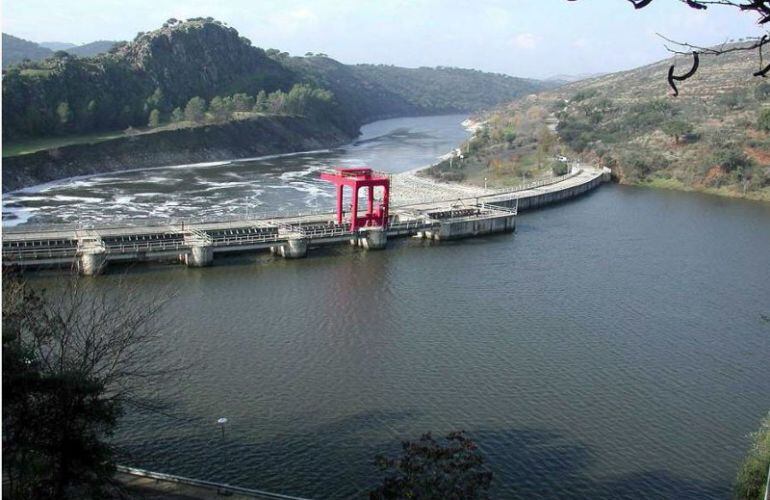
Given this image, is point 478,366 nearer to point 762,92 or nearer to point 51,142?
point 51,142

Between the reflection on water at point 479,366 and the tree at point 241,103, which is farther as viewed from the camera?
the tree at point 241,103

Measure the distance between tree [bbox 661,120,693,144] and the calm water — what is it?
3720cm

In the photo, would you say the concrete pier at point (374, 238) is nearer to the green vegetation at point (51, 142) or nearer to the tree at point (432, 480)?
the tree at point (432, 480)

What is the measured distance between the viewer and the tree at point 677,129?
74.9 metres

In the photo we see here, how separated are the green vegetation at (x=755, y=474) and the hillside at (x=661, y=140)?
52496mm

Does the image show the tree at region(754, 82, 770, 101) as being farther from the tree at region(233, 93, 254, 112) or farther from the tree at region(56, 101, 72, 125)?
the tree at region(56, 101, 72, 125)

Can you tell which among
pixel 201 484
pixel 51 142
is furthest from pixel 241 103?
pixel 201 484

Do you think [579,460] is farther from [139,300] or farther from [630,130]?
[630,130]

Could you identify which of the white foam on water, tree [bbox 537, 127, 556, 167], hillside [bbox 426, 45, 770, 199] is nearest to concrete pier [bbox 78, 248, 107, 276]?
the white foam on water

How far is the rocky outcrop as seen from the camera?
207 feet

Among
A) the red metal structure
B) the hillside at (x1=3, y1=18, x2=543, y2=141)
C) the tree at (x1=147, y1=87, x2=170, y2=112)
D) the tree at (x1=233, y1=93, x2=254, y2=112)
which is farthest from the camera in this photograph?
the tree at (x1=233, y1=93, x2=254, y2=112)

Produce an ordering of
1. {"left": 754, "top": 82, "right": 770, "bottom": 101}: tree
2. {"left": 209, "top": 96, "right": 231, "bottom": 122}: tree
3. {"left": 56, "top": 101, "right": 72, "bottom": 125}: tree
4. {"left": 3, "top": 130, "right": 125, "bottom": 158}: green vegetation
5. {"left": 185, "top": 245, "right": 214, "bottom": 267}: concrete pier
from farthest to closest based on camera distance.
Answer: {"left": 209, "top": 96, "right": 231, "bottom": 122}: tree → {"left": 754, "top": 82, "right": 770, "bottom": 101}: tree → {"left": 56, "top": 101, "right": 72, "bottom": 125}: tree → {"left": 3, "top": 130, "right": 125, "bottom": 158}: green vegetation → {"left": 185, "top": 245, "right": 214, "bottom": 267}: concrete pier

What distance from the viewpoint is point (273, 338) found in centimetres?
2570

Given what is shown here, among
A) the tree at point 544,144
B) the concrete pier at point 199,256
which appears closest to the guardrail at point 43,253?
the concrete pier at point 199,256
